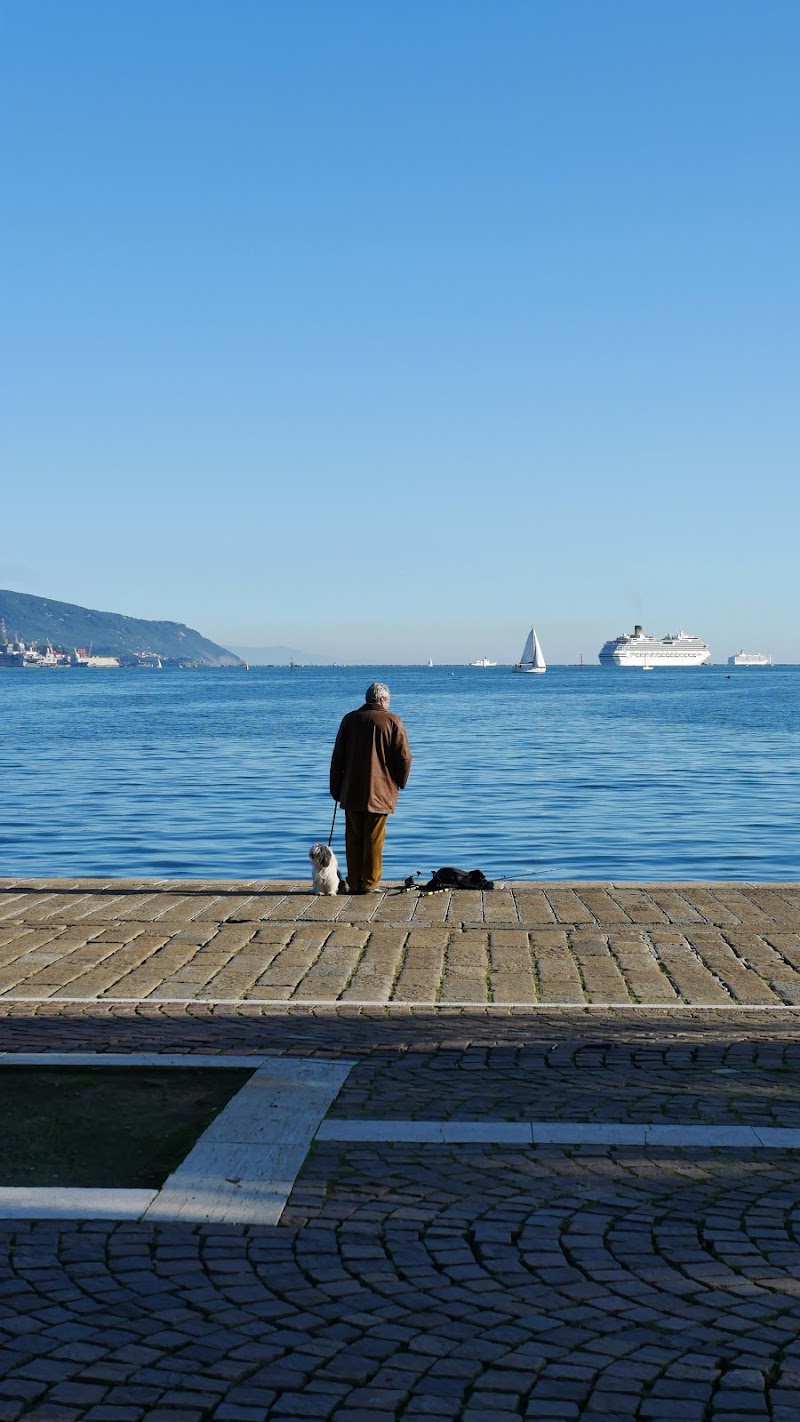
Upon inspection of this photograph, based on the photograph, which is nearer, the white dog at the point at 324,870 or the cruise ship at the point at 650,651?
the white dog at the point at 324,870

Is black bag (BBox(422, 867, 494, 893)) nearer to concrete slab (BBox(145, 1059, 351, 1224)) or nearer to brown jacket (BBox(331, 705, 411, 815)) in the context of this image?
brown jacket (BBox(331, 705, 411, 815))

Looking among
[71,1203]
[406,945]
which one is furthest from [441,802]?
[71,1203]

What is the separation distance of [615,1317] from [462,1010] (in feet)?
11.0

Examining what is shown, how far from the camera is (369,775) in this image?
34.8 ft

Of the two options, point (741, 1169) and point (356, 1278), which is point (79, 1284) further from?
point (741, 1169)

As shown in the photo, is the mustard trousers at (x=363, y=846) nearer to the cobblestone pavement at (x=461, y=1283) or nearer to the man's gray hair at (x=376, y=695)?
the man's gray hair at (x=376, y=695)

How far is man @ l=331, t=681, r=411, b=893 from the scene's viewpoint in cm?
1062

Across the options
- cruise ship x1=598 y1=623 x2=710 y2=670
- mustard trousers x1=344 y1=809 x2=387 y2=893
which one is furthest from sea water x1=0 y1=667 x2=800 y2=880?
cruise ship x1=598 y1=623 x2=710 y2=670

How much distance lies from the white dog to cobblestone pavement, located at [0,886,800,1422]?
4.54m

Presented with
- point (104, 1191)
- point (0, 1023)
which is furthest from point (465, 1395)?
point (0, 1023)

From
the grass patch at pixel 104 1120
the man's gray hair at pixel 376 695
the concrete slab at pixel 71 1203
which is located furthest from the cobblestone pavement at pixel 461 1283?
the man's gray hair at pixel 376 695

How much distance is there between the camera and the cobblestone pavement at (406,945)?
7312 mm

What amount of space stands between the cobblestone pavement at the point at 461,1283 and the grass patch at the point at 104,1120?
440mm

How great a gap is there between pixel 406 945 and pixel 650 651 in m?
183
